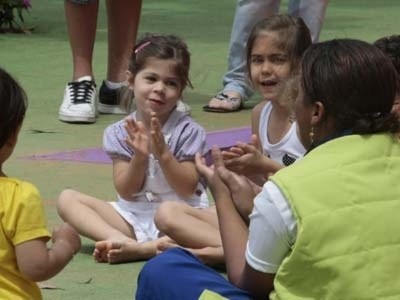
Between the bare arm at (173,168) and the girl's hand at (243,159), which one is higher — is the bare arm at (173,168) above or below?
below

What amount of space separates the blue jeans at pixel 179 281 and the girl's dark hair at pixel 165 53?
1359 millimetres

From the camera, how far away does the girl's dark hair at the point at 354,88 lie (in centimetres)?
298

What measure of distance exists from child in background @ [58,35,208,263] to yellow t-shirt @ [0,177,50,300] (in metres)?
1.12

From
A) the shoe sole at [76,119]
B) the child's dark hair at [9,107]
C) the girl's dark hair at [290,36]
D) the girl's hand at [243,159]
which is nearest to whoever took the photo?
the child's dark hair at [9,107]

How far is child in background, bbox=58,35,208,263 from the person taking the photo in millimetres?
4320

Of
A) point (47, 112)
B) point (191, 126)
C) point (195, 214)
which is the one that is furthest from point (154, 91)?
point (47, 112)

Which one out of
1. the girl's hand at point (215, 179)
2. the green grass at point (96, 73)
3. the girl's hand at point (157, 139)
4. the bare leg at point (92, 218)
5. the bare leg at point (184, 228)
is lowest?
the green grass at point (96, 73)

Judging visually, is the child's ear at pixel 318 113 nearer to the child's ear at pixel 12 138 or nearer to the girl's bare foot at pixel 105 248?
the child's ear at pixel 12 138

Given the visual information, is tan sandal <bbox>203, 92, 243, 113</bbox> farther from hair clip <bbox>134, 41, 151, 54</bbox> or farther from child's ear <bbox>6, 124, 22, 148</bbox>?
child's ear <bbox>6, 124, 22, 148</bbox>

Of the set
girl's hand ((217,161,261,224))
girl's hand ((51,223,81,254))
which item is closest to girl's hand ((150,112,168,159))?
girl's hand ((217,161,261,224))

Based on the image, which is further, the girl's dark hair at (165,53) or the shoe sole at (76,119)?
the shoe sole at (76,119)

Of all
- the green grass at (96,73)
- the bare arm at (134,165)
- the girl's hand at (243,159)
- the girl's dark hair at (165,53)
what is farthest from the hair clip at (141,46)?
the girl's hand at (243,159)

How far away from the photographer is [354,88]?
9.78 feet

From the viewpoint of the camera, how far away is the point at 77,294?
3895 mm
